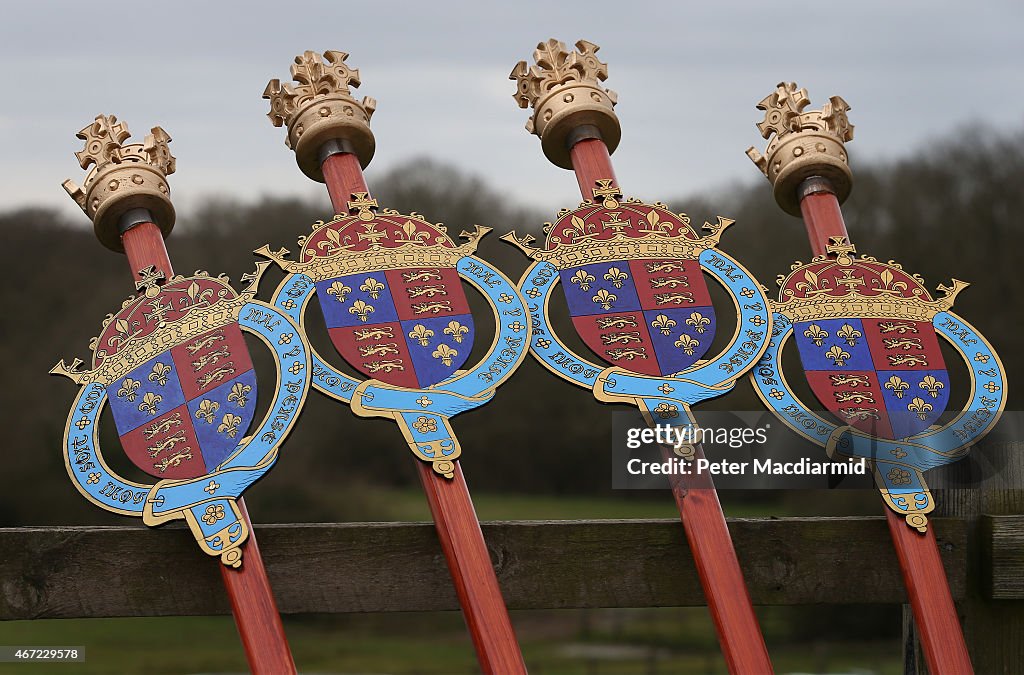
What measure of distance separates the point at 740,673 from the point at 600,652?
809cm

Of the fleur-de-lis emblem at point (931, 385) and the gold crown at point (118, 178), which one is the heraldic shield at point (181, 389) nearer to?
the gold crown at point (118, 178)

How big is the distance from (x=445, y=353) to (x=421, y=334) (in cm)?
7

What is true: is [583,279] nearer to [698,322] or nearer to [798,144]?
[698,322]

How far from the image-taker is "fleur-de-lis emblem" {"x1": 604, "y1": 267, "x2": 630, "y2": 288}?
9.21 feet

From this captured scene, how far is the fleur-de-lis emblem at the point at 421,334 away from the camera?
263 cm

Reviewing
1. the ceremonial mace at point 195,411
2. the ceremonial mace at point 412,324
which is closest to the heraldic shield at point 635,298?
the ceremonial mace at point 412,324

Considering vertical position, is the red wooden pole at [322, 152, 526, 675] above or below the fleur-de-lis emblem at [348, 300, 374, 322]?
below

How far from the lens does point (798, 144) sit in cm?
317

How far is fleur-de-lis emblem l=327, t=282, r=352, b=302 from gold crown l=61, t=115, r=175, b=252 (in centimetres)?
49

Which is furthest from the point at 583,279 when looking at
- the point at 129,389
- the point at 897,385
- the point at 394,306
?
the point at 129,389

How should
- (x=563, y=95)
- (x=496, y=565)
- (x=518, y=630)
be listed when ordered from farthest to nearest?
(x=518, y=630), (x=563, y=95), (x=496, y=565)

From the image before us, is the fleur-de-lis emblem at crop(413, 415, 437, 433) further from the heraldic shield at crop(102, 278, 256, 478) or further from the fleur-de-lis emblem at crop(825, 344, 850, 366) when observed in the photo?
the fleur-de-lis emblem at crop(825, 344, 850, 366)

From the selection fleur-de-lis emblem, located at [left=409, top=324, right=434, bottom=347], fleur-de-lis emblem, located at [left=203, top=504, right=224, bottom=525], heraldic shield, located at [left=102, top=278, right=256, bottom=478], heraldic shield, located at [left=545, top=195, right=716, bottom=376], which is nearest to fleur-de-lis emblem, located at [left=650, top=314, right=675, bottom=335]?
heraldic shield, located at [left=545, top=195, right=716, bottom=376]

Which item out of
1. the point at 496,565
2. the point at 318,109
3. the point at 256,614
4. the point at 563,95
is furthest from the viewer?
the point at 563,95
